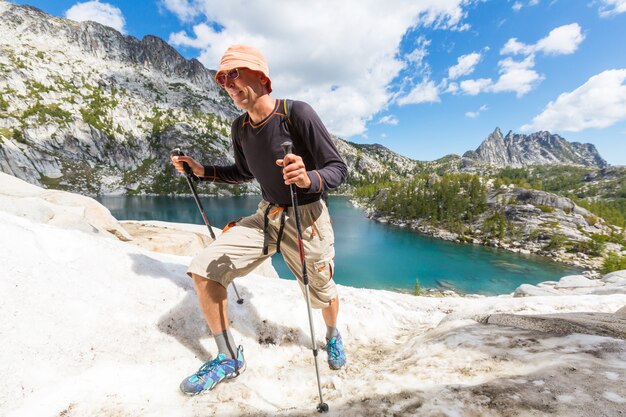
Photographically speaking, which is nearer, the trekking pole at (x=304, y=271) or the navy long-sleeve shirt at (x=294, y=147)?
the trekking pole at (x=304, y=271)

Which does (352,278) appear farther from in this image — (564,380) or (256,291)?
(564,380)

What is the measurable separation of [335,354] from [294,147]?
3400mm

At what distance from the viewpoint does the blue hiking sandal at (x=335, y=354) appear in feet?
14.5

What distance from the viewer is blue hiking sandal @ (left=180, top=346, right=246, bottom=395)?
137 inches

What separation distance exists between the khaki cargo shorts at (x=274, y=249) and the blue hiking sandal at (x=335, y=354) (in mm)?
704

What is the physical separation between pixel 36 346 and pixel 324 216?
4.10 metres

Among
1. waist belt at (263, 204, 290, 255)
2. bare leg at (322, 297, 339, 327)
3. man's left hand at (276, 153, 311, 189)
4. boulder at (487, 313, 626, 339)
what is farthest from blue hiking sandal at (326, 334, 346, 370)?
man's left hand at (276, 153, 311, 189)

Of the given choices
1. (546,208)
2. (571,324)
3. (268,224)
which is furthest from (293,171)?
(546,208)

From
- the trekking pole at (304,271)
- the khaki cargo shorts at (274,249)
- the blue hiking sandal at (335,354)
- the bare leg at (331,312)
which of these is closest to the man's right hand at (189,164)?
the khaki cargo shorts at (274,249)

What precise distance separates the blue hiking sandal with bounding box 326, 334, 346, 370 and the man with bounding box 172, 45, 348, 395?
0.05 ft

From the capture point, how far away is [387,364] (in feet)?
14.0

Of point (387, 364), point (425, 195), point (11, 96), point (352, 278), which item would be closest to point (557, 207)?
point (425, 195)

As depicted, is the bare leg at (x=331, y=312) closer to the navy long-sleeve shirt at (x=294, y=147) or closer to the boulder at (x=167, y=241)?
the navy long-sleeve shirt at (x=294, y=147)

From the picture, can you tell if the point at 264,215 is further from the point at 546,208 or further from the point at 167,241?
the point at 546,208
